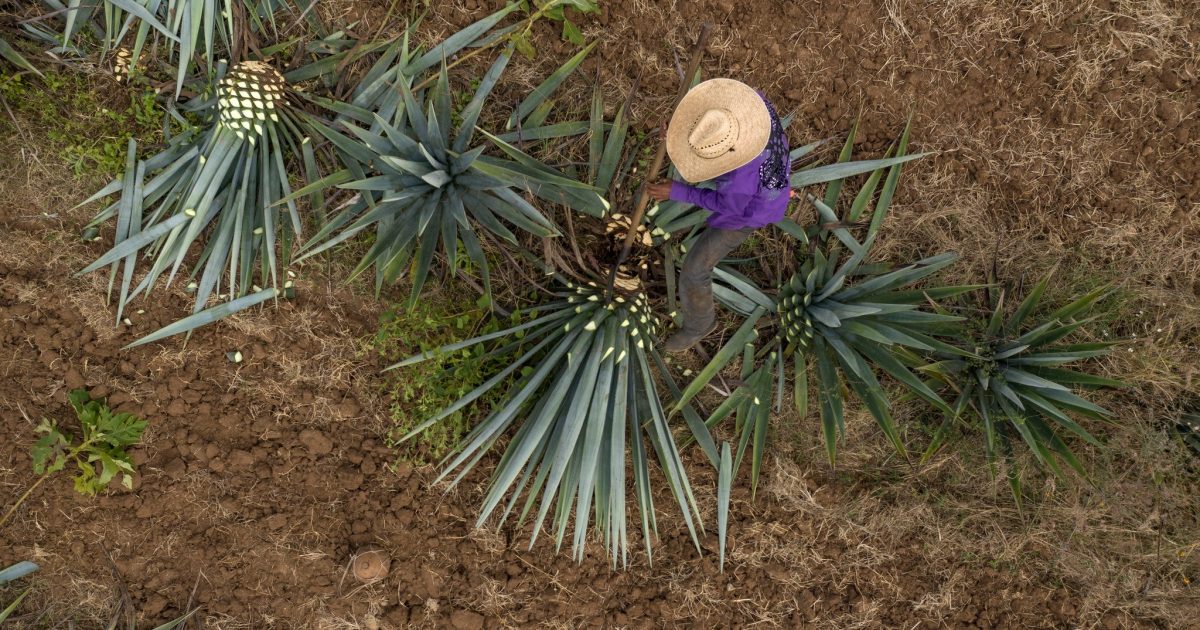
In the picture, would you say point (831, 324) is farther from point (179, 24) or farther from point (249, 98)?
point (179, 24)

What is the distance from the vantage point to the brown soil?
2.89 m

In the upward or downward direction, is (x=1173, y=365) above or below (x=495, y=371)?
above

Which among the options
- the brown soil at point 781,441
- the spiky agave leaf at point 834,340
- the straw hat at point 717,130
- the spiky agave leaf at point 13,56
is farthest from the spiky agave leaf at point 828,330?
the spiky agave leaf at point 13,56

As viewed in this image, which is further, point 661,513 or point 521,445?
point 661,513

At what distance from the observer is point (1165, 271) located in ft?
10.2

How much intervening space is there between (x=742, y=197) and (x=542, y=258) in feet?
3.33

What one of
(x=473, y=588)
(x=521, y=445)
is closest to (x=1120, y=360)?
(x=521, y=445)

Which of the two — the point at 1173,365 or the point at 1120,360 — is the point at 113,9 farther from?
the point at 1173,365

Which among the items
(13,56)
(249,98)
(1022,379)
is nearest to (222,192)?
(249,98)

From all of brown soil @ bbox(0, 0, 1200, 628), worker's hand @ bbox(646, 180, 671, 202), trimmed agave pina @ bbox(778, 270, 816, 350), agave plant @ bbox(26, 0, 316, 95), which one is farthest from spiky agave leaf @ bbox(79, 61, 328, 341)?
trimmed agave pina @ bbox(778, 270, 816, 350)

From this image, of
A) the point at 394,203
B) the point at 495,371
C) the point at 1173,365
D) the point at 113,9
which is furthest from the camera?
the point at 1173,365

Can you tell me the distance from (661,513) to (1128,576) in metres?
2.06

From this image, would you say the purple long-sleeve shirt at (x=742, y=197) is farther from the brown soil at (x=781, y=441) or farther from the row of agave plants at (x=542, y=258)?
the brown soil at (x=781, y=441)

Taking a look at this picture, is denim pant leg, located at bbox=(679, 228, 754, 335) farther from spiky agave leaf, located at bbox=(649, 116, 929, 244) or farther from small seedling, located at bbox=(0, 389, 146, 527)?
small seedling, located at bbox=(0, 389, 146, 527)
